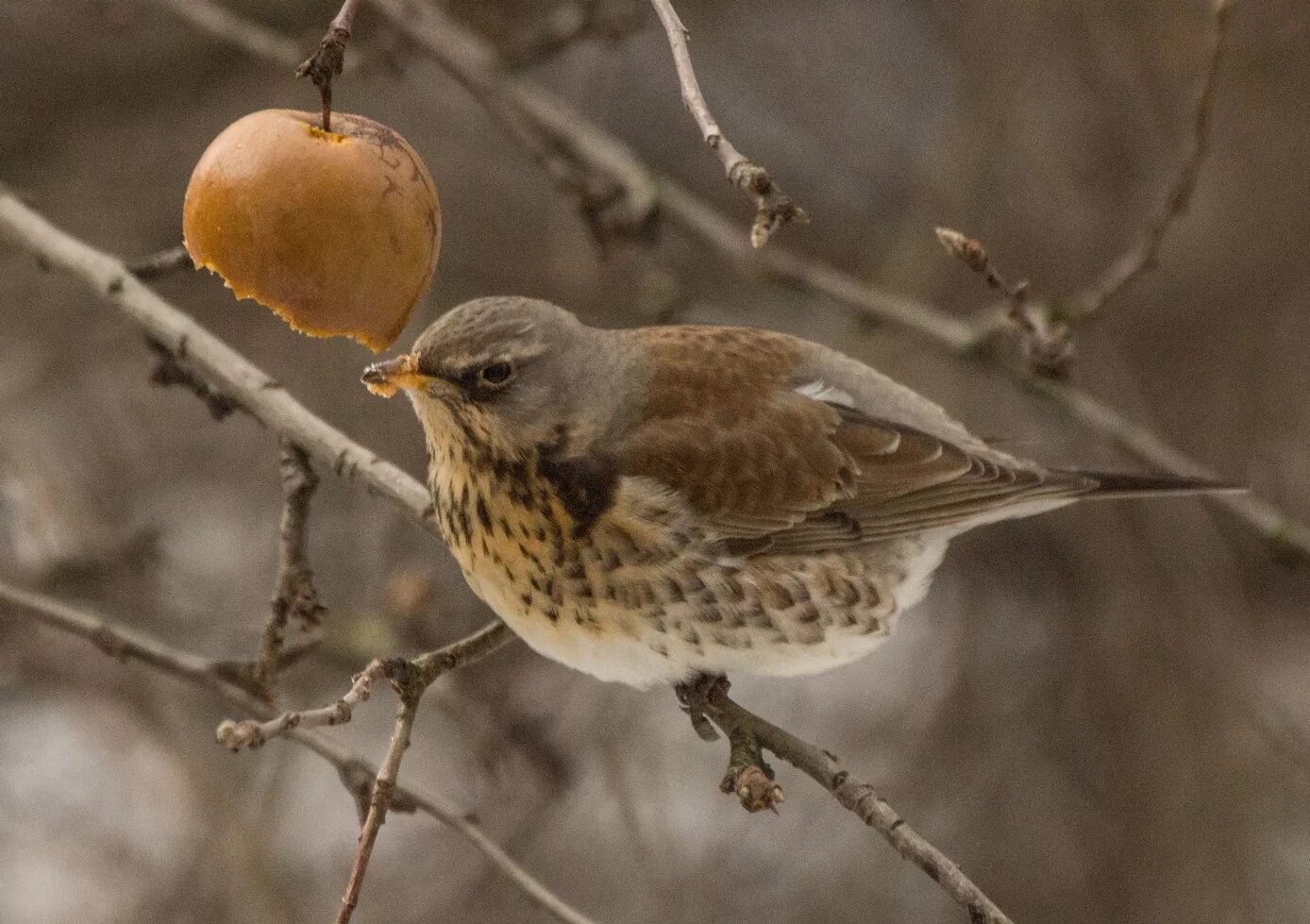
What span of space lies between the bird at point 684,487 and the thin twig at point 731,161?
1143 millimetres

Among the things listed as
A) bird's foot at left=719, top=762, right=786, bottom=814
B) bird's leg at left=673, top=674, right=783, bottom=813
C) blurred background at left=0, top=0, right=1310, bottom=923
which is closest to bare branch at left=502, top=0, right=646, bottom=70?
blurred background at left=0, top=0, right=1310, bottom=923

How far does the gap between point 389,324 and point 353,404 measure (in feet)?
10.0

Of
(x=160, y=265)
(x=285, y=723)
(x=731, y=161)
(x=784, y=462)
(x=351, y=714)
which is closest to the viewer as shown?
(x=731, y=161)

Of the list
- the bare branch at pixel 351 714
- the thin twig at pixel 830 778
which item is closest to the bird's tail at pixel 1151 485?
the thin twig at pixel 830 778

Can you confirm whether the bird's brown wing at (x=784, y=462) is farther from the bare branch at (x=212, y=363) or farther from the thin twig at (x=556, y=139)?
the thin twig at (x=556, y=139)

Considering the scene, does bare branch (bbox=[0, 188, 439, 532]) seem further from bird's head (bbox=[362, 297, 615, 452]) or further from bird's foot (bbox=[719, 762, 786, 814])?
bird's foot (bbox=[719, 762, 786, 814])

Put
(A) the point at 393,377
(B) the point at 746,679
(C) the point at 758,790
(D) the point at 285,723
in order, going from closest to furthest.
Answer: (D) the point at 285,723
(C) the point at 758,790
(A) the point at 393,377
(B) the point at 746,679

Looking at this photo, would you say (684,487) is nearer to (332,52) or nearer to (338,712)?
(338,712)

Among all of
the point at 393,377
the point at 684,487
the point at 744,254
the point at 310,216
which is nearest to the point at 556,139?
the point at 744,254

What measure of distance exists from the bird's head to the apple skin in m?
0.52

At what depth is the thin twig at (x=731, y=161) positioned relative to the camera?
74.4 inches

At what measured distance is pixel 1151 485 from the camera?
372 cm

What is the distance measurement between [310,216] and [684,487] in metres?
1.32

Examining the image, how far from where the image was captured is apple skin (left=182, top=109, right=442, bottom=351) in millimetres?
2336
